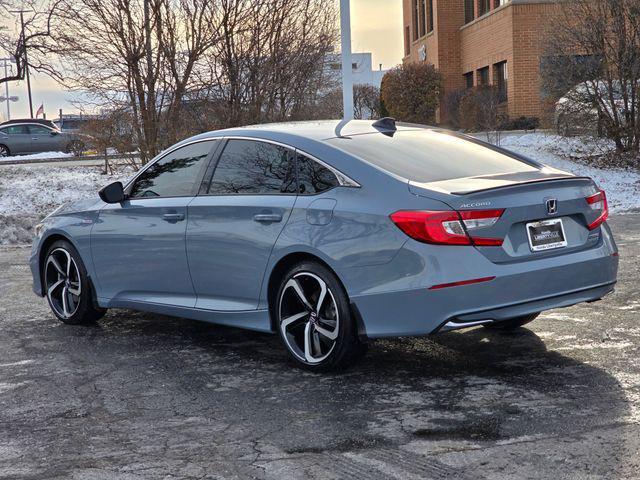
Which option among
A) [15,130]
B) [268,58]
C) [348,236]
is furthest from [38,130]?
[348,236]

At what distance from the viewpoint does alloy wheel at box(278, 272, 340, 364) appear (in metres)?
5.86

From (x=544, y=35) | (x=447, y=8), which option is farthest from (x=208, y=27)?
(x=447, y=8)

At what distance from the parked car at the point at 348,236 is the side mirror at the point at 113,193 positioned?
0.06 feet

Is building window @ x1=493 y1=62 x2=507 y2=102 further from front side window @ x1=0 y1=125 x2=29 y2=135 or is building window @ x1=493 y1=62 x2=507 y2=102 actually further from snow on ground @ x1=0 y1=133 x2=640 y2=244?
front side window @ x1=0 y1=125 x2=29 y2=135

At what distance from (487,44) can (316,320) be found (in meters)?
34.8

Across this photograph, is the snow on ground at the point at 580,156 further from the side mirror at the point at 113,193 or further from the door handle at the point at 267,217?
the door handle at the point at 267,217

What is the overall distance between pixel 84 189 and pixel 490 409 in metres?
15.3

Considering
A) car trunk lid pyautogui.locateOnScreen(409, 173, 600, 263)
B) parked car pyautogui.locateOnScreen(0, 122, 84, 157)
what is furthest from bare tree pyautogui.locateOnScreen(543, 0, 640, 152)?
parked car pyautogui.locateOnScreen(0, 122, 84, 157)

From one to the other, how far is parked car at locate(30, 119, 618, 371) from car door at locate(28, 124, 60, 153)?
3016cm

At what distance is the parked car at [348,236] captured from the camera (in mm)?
5395

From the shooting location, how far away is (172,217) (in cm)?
686

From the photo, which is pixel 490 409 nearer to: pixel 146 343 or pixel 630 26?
pixel 146 343

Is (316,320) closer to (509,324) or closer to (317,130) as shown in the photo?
(317,130)

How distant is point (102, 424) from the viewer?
513 centimetres
